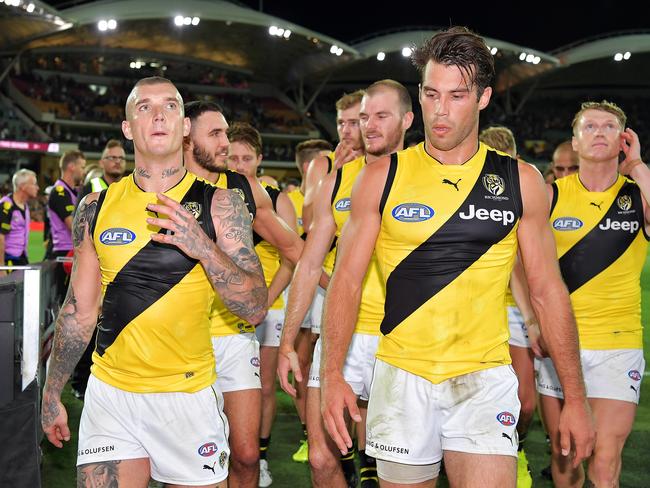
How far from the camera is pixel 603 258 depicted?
504 cm

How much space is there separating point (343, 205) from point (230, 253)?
5.38 feet

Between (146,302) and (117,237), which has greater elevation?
(117,237)

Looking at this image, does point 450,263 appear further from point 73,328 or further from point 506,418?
point 73,328

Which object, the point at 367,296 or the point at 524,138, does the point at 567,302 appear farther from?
the point at 524,138

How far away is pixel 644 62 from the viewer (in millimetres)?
50906

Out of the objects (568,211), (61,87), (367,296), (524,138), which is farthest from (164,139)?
(524,138)

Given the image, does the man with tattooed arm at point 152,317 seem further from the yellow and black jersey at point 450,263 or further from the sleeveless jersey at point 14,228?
the sleeveless jersey at point 14,228

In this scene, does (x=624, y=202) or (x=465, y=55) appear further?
(x=624, y=202)

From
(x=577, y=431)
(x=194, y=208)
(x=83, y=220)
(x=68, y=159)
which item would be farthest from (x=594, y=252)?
(x=68, y=159)

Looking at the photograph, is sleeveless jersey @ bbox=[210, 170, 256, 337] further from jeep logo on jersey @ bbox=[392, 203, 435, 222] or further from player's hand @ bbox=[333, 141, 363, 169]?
jeep logo on jersey @ bbox=[392, 203, 435, 222]

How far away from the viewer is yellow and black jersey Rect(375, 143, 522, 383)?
3.36 m

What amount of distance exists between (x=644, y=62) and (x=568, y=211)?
166ft

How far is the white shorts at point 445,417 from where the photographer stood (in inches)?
129

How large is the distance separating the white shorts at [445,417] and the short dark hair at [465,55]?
47.6 inches
